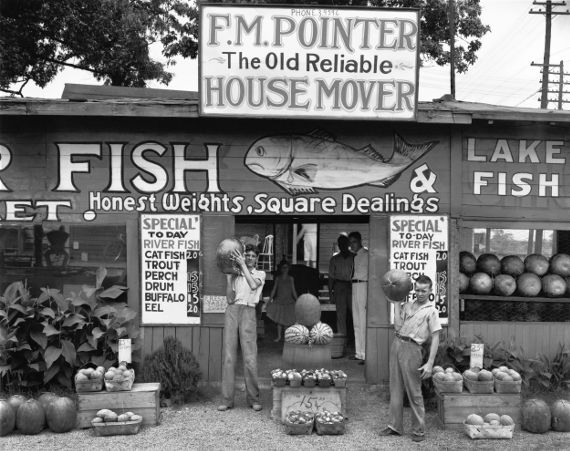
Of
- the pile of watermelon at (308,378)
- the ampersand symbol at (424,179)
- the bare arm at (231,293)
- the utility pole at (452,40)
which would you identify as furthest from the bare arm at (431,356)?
the utility pole at (452,40)

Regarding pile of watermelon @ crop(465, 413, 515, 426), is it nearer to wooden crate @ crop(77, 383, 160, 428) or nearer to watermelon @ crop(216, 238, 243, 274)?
watermelon @ crop(216, 238, 243, 274)

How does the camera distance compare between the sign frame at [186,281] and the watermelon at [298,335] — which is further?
the sign frame at [186,281]

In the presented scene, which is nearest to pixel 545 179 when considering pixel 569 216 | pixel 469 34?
pixel 569 216

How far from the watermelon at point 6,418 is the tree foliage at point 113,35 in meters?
13.7

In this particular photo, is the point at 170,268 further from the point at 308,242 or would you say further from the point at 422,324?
the point at 308,242

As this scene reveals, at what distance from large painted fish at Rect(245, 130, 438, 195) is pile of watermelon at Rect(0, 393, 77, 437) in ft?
12.0

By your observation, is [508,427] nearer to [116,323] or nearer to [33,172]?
[116,323]

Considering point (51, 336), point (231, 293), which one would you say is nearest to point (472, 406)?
point (231, 293)

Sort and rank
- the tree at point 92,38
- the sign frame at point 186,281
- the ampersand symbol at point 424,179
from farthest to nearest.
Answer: the tree at point 92,38
the ampersand symbol at point 424,179
the sign frame at point 186,281

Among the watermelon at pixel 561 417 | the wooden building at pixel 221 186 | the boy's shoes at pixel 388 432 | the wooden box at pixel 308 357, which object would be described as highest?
the wooden building at pixel 221 186

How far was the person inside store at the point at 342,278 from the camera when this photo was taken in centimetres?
948

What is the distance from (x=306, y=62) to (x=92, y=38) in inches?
529

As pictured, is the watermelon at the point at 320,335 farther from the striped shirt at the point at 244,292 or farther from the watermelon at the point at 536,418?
the watermelon at the point at 536,418

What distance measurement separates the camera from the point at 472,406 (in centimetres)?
645
